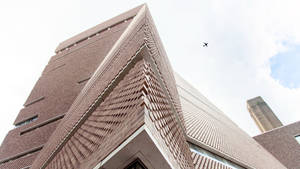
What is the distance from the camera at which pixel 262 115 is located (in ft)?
117

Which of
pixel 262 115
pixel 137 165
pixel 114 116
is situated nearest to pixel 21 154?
pixel 114 116

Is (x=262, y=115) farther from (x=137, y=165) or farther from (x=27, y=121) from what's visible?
(x=137, y=165)

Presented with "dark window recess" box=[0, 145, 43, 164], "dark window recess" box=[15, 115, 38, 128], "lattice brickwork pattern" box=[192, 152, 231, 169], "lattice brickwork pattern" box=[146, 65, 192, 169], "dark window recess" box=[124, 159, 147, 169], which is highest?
"dark window recess" box=[15, 115, 38, 128]

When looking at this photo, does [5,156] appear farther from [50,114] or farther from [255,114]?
[255,114]

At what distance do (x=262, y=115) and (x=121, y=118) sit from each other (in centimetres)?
4117

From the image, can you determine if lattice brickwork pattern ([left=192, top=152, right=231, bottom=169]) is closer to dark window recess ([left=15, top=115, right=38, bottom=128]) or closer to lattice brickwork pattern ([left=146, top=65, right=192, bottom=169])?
lattice brickwork pattern ([left=146, top=65, right=192, bottom=169])

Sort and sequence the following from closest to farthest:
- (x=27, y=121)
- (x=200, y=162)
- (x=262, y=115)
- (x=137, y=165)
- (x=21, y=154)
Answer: (x=137, y=165), (x=200, y=162), (x=21, y=154), (x=27, y=121), (x=262, y=115)

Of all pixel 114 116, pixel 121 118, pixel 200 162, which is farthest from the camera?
pixel 200 162

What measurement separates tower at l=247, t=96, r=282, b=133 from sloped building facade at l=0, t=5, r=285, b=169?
82.5ft

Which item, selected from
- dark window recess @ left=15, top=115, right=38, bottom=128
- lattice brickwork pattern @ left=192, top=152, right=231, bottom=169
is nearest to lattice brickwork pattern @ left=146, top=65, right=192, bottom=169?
lattice brickwork pattern @ left=192, top=152, right=231, bottom=169

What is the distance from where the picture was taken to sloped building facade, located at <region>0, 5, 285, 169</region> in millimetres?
1806

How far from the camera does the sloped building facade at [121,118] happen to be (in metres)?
1.81

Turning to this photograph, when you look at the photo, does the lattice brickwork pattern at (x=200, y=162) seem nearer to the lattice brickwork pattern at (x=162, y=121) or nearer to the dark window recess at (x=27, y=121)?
the lattice brickwork pattern at (x=162, y=121)

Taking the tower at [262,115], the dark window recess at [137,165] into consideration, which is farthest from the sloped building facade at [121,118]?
the tower at [262,115]
